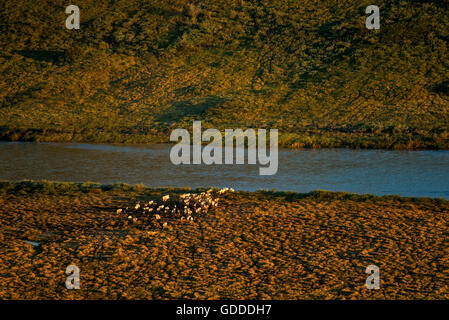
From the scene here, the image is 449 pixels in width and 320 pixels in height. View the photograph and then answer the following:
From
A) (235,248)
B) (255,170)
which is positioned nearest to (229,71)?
(255,170)

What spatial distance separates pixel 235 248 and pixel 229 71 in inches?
1592

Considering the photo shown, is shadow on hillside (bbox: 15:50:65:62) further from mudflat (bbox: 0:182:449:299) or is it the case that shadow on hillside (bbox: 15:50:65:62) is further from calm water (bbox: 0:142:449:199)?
mudflat (bbox: 0:182:449:299)

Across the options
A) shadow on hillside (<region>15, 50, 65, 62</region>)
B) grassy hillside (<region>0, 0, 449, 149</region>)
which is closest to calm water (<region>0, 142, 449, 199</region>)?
grassy hillside (<region>0, 0, 449, 149</region>)

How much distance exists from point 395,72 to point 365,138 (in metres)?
17.5

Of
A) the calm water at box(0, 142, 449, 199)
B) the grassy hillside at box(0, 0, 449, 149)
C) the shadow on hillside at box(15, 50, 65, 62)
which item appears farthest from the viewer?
the shadow on hillside at box(15, 50, 65, 62)

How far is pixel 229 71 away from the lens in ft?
167

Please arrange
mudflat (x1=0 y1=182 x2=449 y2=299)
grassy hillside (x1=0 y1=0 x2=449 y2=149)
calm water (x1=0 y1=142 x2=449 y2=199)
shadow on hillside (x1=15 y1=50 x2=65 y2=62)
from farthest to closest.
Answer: shadow on hillside (x1=15 y1=50 x2=65 y2=62) < grassy hillside (x1=0 y1=0 x2=449 y2=149) < calm water (x1=0 y1=142 x2=449 y2=199) < mudflat (x1=0 y1=182 x2=449 y2=299)

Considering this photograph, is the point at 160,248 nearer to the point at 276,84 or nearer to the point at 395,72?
the point at 276,84

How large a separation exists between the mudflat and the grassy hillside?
17219 millimetres

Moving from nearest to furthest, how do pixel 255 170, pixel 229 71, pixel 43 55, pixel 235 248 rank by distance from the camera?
pixel 235 248
pixel 255 170
pixel 229 71
pixel 43 55

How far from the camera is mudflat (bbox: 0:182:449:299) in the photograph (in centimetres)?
970

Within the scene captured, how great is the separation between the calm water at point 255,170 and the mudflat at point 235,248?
313cm

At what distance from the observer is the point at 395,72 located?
47.5 metres

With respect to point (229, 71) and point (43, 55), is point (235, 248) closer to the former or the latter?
point (229, 71)
